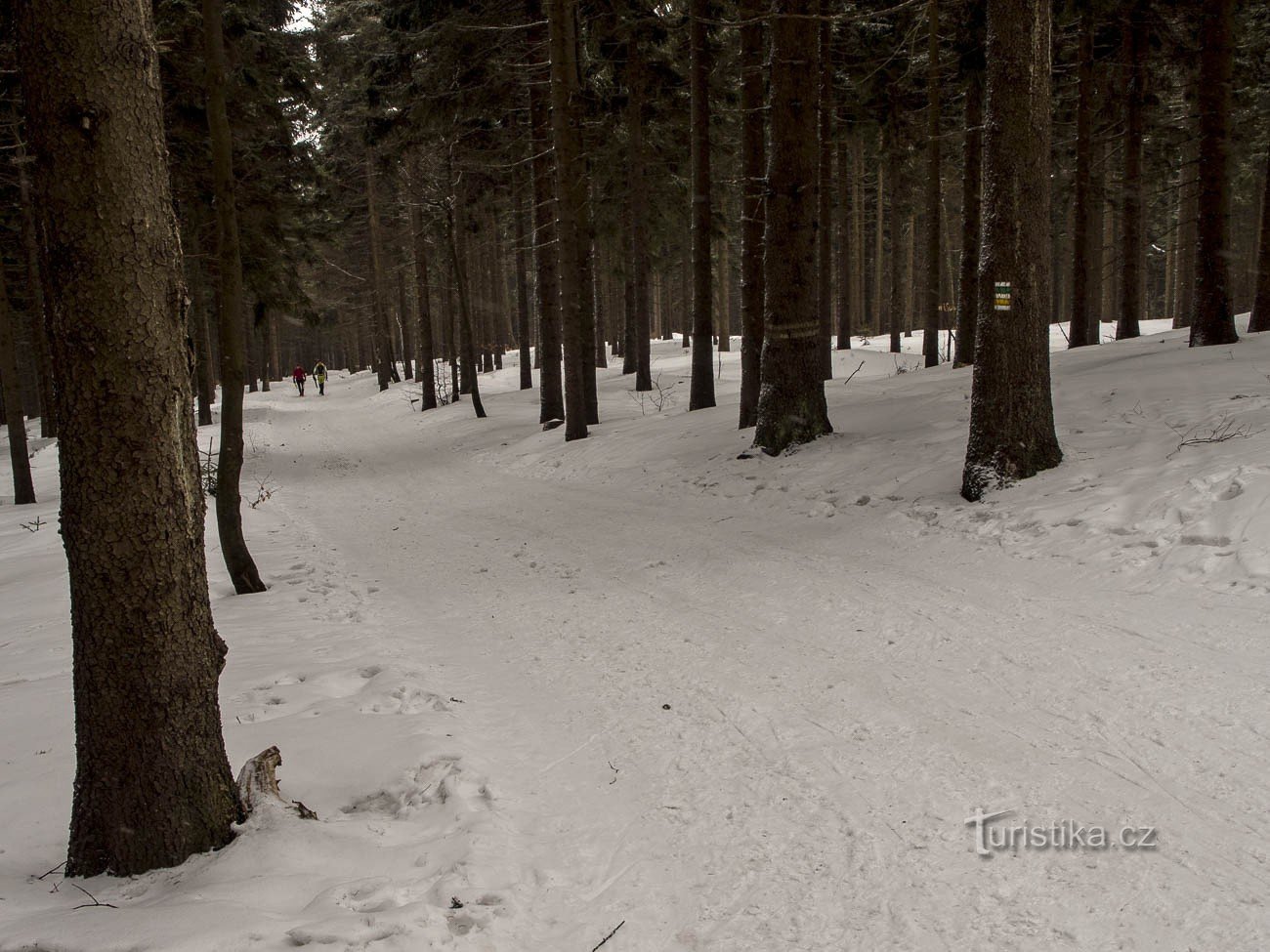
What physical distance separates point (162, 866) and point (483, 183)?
23.6m

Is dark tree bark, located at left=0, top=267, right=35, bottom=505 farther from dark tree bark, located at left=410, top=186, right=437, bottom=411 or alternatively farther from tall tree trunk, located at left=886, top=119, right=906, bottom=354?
tall tree trunk, located at left=886, top=119, right=906, bottom=354

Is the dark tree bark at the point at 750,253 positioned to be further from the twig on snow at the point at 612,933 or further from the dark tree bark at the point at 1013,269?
the twig on snow at the point at 612,933

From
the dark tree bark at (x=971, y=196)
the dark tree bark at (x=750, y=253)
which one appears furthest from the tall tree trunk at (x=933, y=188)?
the dark tree bark at (x=750, y=253)

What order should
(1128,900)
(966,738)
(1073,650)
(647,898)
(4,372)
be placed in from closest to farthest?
(1128,900), (647,898), (966,738), (1073,650), (4,372)

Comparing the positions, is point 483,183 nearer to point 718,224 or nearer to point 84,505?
point 718,224

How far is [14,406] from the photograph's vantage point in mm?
14070

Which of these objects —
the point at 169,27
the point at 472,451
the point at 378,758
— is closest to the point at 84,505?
the point at 378,758

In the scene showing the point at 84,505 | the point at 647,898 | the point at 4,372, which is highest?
the point at 4,372

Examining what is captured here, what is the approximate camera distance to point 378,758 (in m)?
3.92

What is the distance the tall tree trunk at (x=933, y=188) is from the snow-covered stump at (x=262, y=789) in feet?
54.1

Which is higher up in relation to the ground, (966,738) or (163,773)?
(163,773)

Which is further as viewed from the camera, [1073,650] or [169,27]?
[169,27]

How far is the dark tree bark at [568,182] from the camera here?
14.2 m

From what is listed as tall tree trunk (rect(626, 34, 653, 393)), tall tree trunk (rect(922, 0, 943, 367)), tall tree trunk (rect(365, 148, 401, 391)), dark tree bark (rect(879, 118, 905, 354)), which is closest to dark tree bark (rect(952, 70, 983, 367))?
tall tree trunk (rect(922, 0, 943, 367))
